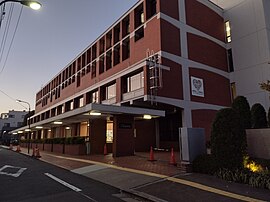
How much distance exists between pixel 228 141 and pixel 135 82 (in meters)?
16.4

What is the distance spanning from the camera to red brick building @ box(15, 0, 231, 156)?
21594 millimetres

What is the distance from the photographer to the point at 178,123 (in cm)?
2689

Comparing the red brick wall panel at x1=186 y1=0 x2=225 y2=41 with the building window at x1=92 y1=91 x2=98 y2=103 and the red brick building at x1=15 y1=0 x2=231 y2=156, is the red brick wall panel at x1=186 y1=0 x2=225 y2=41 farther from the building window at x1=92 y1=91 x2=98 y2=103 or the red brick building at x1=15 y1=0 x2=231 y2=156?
the building window at x1=92 y1=91 x2=98 y2=103

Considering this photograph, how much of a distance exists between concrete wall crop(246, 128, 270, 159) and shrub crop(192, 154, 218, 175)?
2.46 metres

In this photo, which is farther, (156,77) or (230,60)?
(230,60)

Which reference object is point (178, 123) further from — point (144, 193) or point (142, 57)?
point (144, 193)

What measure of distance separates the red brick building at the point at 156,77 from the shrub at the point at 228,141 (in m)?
9.15

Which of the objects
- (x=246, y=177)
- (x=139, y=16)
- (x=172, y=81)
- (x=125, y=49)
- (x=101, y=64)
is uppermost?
(x=139, y=16)

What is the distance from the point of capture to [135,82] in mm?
25141

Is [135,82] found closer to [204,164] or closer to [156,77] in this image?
[156,77]

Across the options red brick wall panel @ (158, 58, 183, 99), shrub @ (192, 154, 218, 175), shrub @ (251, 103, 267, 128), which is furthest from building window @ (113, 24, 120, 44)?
shrub @ (192, 154, 218, 175)

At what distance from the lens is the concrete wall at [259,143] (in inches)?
415

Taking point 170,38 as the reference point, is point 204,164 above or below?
below

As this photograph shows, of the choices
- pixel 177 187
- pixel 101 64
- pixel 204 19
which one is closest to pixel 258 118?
pixel 177 187
